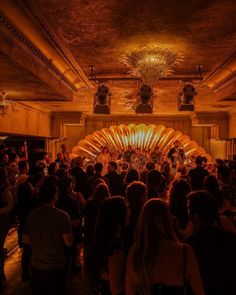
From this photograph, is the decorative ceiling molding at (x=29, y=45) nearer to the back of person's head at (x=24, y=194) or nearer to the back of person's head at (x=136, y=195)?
the back of person's head at (x=24, y=194)

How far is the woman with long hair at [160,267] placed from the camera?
177 cm

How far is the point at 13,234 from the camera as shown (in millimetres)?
5840

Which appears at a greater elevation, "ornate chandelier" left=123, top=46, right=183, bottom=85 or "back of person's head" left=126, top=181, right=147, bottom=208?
"ornate chandelier" left=123, top=46, right=183, bottom=85

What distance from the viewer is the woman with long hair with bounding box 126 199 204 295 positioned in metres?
1.77

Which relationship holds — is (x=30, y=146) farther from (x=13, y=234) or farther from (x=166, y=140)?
(x=13, y=234)

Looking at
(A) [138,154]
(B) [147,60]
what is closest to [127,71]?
(B) [147,60]

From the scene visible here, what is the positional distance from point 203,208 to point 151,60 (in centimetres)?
293

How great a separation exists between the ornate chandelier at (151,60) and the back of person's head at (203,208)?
2658mm

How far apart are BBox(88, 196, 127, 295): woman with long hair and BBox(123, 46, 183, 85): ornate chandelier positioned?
281 centimetres

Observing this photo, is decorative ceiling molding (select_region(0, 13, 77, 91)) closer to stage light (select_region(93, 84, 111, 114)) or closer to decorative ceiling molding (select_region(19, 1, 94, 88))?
decorative ceiling molding (select_region(19, 1, 94, 88))

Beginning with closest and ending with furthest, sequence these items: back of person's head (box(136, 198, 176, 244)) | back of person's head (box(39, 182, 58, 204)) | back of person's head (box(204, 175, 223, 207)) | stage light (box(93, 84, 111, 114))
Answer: back of person's head (box(136, 198, 176, 244)) → back of person's head (box(39, 182, 58, 204)) → back of person's head (box(204, 175, 223, 207)) → stage light (box(93, 84, 111, 114))

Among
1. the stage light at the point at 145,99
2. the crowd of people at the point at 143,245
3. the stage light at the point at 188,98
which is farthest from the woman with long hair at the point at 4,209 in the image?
the stage light at the point at 188,98

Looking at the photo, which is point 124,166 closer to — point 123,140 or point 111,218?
point 123,140


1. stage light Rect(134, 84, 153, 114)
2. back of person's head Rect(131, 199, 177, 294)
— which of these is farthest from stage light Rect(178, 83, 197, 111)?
back of person's head Rect(131, 199, 177, 294)
